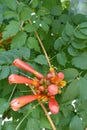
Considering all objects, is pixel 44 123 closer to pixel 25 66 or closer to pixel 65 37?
pixel 25 66

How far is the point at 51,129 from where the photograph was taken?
0.99m

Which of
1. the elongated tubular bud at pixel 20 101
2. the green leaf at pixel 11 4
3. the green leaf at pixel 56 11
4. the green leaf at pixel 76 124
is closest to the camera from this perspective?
the elongated tubular bud at pixel 20 101

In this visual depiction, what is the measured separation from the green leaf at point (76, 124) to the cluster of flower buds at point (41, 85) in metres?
0.10

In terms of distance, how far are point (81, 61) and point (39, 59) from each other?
0.38 feet

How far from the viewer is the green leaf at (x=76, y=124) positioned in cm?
98

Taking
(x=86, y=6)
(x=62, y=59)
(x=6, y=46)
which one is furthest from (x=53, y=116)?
(x=86, y=6)

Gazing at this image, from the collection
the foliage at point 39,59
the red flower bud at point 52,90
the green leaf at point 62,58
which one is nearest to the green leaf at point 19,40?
the foliage at point 39,59

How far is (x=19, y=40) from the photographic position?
1071 millimetres

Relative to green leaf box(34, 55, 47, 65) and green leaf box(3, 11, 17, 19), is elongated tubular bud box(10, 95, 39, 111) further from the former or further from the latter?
green leaf box(3, 11, 17, 19)

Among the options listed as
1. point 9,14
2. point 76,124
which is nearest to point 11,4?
point 9,14

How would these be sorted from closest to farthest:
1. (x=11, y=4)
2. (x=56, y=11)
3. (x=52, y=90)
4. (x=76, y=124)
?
(x=52, y=90), (x=76, y=124), (x=11, y=4), (x=56, y=11)

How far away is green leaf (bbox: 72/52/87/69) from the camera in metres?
1.01

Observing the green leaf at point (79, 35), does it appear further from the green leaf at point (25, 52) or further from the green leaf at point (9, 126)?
the green leaf at point (9, 126)

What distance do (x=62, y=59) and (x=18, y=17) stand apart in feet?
0.59
